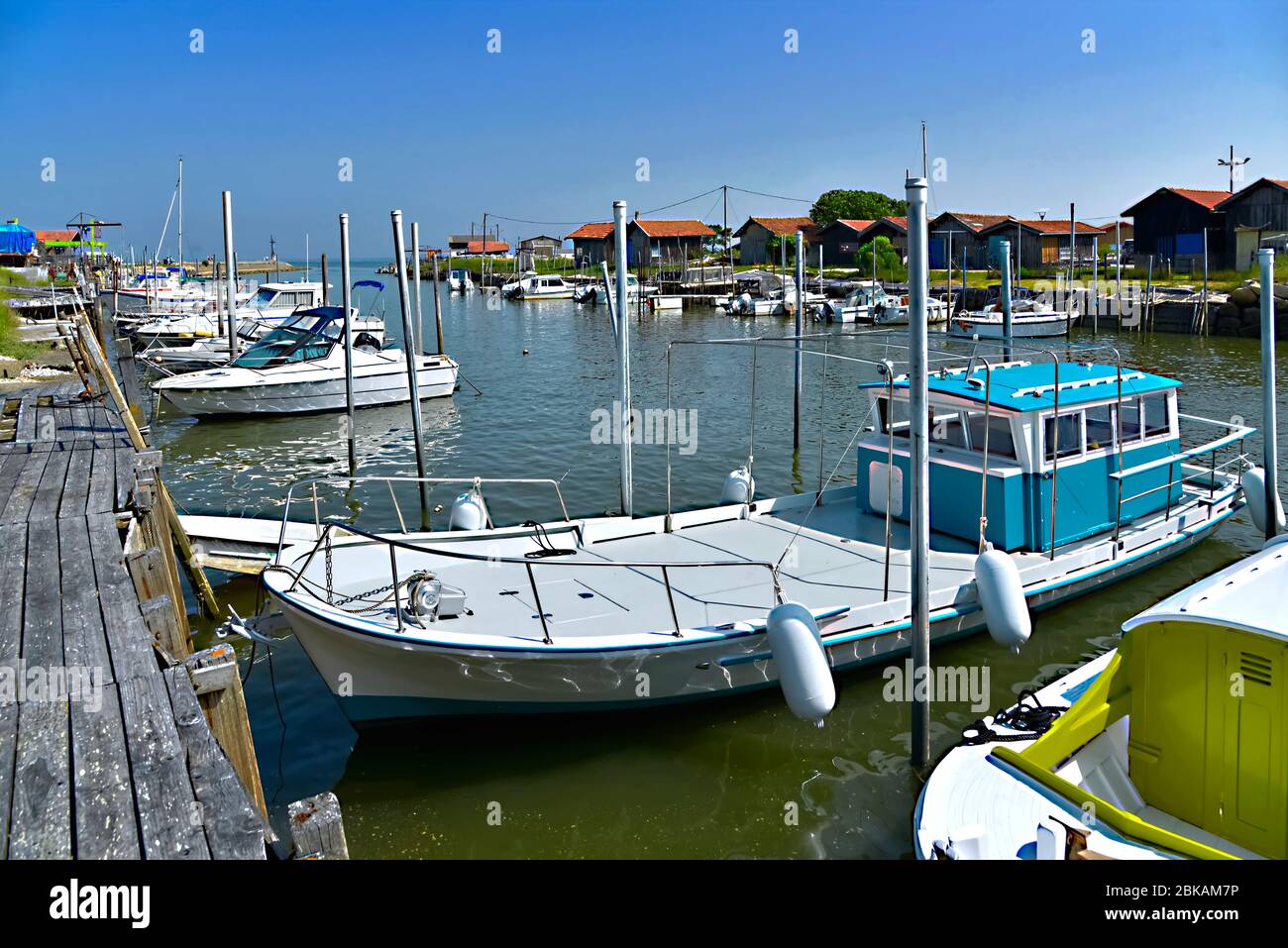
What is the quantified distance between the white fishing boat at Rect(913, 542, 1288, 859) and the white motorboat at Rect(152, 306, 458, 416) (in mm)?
20932

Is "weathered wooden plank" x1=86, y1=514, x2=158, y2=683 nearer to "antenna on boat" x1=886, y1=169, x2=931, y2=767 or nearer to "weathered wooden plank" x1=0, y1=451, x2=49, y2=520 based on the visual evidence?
"weathered wooden plank" x1=0, y1=451, x2=49, y2=520

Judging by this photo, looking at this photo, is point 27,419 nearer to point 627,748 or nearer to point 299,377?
point 299,377

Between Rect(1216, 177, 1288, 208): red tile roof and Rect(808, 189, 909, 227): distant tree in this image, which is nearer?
Rect(1216, 177, 1288, 208): red tile roof

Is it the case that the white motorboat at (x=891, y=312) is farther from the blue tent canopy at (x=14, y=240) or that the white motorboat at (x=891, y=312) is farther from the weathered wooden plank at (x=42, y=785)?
the weathered wooden plank at (x=42, y=785)

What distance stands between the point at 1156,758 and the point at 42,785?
22.7 ft

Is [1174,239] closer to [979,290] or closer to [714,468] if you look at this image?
[979,290]

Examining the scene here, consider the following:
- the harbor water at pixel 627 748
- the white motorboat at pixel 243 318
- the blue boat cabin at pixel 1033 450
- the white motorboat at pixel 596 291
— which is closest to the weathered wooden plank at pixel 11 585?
the harbor water at pixel 627 748

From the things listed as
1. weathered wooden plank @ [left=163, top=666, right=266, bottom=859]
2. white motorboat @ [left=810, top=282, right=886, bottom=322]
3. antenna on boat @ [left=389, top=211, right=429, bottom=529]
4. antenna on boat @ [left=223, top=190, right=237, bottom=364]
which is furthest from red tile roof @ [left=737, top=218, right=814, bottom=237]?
weathered wooden plank @ [left=163, top=666, right=266, bottom=859]

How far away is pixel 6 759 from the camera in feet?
18.5

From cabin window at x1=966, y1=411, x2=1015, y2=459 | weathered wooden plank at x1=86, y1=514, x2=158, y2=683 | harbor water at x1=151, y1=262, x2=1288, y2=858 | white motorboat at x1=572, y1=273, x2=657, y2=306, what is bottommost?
harbor water at x1=151, y1=262, x2=1288, y2=858

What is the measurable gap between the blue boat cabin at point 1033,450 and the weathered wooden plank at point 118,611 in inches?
294

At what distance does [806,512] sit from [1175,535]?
15.8 feet

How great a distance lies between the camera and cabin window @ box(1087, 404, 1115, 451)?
1230 cm

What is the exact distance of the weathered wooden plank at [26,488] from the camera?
34.5 feet
